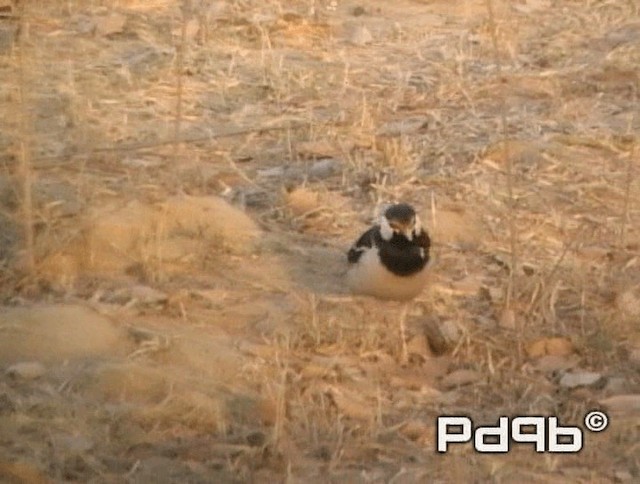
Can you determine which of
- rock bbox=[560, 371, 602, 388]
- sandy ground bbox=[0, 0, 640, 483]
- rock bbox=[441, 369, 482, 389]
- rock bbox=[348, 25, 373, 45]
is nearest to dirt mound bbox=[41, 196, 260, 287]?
sandy ground bbox=[0, 0, 640, 483]

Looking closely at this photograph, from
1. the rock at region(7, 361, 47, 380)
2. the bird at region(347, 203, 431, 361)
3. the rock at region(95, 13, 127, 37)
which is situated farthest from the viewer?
the rock at region(95, 13, 127, 37)

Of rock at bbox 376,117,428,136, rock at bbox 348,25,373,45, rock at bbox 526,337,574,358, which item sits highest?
rock at bbox 348,25,373,45

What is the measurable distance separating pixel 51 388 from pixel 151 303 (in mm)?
772

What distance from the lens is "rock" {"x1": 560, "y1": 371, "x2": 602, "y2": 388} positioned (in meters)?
4.59

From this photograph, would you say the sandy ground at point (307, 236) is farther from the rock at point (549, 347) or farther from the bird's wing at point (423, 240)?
the bird's wing at point (423, 240)

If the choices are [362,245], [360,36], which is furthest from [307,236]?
[360,36]

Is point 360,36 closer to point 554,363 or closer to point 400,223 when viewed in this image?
point 400,223

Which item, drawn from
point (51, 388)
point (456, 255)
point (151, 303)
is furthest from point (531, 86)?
point (51, 388)

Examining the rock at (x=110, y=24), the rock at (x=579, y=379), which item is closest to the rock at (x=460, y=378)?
the rock at (x=579, y=379)

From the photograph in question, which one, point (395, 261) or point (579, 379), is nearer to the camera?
point (579, 379)

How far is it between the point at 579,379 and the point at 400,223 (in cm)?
93

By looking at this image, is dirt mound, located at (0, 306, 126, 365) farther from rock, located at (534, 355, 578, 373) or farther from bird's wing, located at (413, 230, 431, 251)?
rock, located at (534, 355, 578, 373)

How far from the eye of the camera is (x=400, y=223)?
524 cm

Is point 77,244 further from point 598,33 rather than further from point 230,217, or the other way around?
point 598,33
